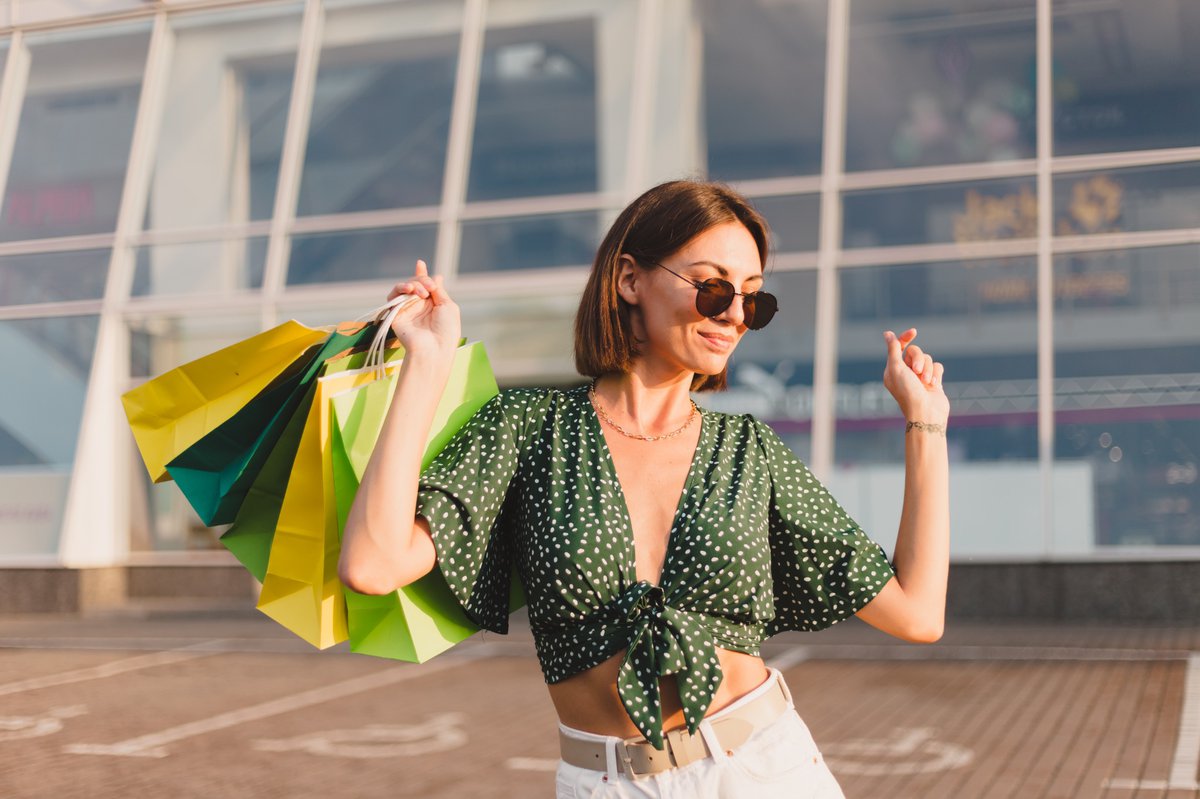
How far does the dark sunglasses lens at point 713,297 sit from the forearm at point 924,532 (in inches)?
15.2

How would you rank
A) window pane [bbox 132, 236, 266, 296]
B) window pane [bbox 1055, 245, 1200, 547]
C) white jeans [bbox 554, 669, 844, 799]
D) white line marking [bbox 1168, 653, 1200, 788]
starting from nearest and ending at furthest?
white jeans [bbox 554, 669, 844, 799] < white line marking [bbox 1168, 653, 1200, 788] < window pane [bbox 1055, 245, 1200, 547] < window pane [bbox 132, 236, 266, 296]

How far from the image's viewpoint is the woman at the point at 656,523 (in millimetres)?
1963

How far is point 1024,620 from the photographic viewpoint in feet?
38.2

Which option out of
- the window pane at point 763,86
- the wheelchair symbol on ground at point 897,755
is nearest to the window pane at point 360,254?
the window pane at point 763,86

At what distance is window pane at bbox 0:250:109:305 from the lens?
1477cm

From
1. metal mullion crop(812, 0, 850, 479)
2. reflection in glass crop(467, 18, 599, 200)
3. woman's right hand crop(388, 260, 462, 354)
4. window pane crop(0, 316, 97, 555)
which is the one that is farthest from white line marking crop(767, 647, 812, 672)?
window pane crop(0, 316, 97, 555)

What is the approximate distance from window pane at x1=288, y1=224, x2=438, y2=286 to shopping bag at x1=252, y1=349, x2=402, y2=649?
38.6ft

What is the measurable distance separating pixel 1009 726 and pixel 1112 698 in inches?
42.4

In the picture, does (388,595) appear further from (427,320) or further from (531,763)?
(531,763)

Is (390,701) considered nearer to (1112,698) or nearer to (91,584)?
(1112,698)

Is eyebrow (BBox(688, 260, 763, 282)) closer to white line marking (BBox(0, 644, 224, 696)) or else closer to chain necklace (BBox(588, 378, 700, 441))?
chain necklace (BBox(588, 378, 700, 441))

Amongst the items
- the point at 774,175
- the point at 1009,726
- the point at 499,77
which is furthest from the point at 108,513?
the point at 1009,726

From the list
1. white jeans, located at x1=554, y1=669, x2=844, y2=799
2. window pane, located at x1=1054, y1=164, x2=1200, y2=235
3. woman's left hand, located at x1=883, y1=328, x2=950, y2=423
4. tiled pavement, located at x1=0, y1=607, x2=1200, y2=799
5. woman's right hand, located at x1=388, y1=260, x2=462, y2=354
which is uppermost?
window pane, located at x1=1054, y1=164, x2=1200, y2=235

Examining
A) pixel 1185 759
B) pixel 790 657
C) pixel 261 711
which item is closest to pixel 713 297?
pixel 1185 759
